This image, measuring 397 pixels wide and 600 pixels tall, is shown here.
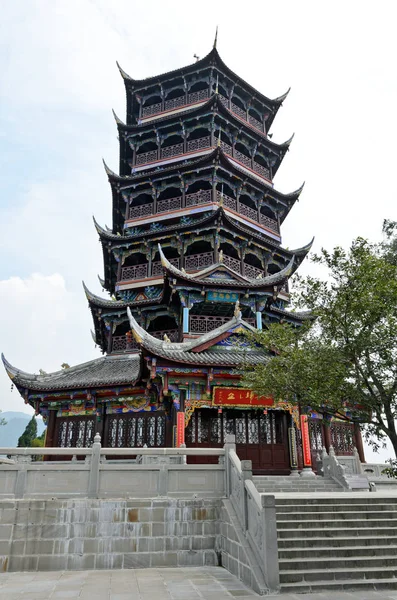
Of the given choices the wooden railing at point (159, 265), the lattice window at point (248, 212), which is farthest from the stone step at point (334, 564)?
the lattice window at point (248, 212)

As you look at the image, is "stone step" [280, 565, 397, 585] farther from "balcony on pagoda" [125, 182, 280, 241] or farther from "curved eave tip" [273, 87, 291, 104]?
"curved eave tip" [273, 87, 291, 104]

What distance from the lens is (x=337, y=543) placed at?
7.92m

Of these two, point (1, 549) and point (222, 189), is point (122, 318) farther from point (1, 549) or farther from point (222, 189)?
point (1, 549)

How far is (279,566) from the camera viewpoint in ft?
24.0

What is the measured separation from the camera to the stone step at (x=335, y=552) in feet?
24.8

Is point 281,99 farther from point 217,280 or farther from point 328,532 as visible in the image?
point 328,532

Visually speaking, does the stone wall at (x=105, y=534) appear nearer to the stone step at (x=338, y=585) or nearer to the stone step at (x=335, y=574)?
the stone step at (x=335, y=574)

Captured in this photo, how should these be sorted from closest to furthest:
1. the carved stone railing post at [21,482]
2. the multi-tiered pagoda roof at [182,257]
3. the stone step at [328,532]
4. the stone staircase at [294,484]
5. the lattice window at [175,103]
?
the stone step at [328,532], the carved stone railing post at [21,482], the stone staircase at [294,484], the multi-tiered pagoda roof at [182,257], the lattice window at [175,103]

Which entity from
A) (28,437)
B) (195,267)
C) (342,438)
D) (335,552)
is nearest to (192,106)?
(195,267)

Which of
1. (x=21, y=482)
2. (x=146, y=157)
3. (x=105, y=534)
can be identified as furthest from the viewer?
(x=146, y=157)

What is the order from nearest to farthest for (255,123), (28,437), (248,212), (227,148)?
(248,212) < (227,148) < (255,123) < (28,437)

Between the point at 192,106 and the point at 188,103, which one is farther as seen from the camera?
the point at 188,103

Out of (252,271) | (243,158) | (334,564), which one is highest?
(243,158)

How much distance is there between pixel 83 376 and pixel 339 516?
11983mm
